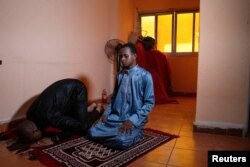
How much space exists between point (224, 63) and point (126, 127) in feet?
4.63

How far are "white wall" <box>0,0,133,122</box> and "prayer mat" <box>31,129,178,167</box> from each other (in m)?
0.99

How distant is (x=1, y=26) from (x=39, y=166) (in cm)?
168

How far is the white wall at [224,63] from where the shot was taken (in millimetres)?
2641

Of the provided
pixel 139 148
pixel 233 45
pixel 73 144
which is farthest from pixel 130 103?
pixel 233 45

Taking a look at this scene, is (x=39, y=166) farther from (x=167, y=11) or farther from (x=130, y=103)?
(x=167, y=11)

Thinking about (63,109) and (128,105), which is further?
(63,109)

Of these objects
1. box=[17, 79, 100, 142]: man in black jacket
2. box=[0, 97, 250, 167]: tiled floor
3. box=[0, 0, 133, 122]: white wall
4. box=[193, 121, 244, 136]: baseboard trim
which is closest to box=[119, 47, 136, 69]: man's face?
box=[17, 79, 100, 142]: man in black jacket

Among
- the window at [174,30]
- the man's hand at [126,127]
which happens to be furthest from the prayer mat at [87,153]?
the window at [174,30]

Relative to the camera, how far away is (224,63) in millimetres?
2730

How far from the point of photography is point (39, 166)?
6.39 ft

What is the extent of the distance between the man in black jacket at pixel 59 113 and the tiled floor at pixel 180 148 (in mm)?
329

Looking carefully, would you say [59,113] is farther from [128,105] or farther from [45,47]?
[45,47]

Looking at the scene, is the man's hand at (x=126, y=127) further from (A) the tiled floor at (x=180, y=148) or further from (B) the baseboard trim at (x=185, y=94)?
(B) the baseboard trim at (x=185, y=94)

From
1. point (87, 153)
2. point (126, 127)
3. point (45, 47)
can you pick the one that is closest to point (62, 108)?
point (87, 153)
